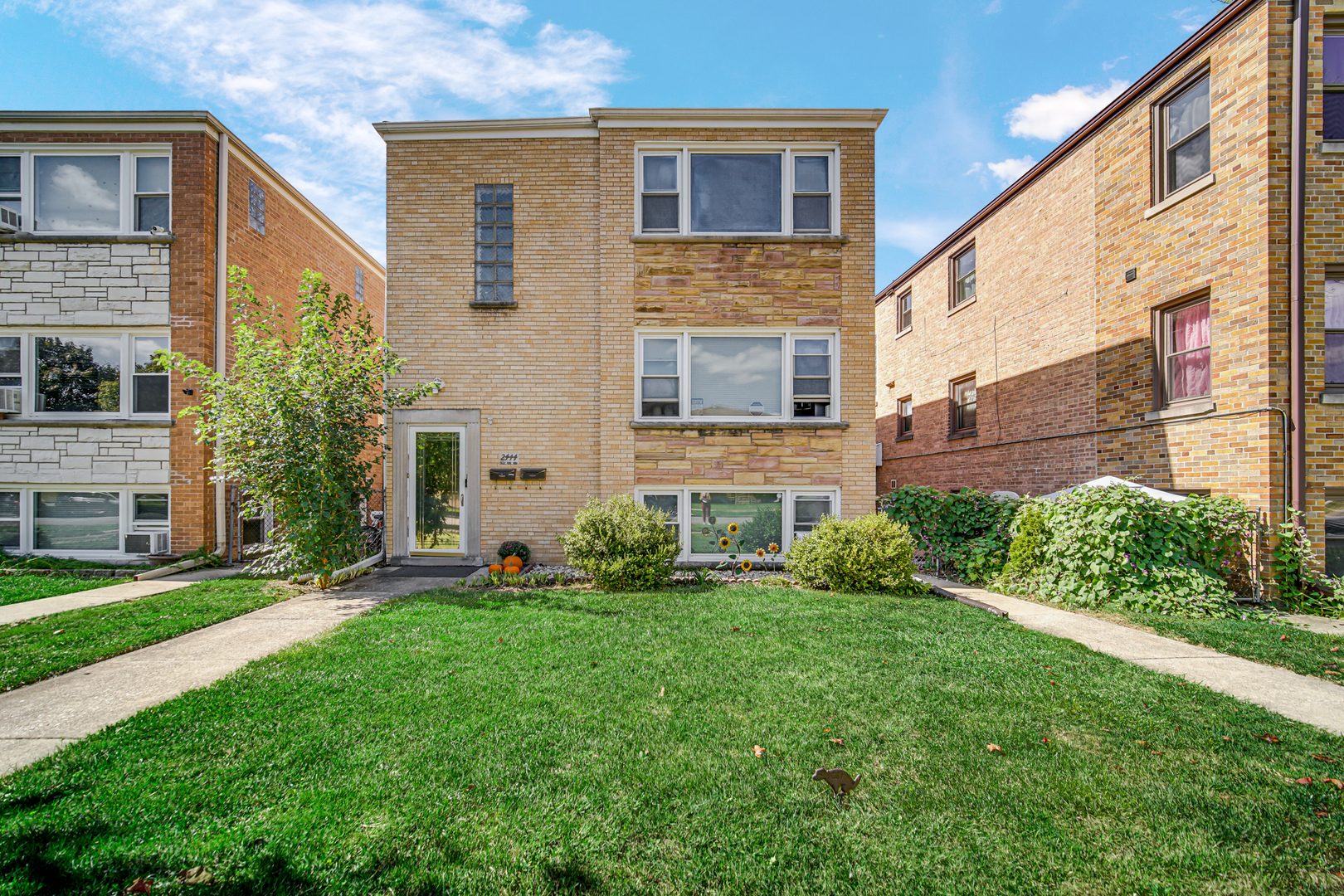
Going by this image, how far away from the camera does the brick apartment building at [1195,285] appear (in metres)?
6.91

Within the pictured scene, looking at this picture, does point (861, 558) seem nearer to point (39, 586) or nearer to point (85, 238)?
point (39, 586)

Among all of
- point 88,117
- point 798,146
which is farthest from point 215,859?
point 88,117

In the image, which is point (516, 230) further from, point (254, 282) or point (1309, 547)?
point (1309, 547)

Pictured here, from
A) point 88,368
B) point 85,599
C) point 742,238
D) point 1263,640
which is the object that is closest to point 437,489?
point 85,599

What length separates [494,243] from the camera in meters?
9.34

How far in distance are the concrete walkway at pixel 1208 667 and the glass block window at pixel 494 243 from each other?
738 cm

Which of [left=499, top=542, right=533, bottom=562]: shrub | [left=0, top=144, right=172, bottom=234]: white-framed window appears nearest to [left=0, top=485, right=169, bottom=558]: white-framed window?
[left=0, top=144, right=172, bottom=234]: white-framed window

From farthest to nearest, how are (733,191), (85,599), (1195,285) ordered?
(733,191)
(1195,285)
(85,599)

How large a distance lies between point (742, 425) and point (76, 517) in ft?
37.6

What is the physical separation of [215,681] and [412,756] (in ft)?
7.44

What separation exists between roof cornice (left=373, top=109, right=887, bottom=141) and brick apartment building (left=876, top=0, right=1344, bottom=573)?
431cm

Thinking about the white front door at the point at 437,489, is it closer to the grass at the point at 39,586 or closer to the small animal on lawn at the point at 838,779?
the grass at the point at 39,586

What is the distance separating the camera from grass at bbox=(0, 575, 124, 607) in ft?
22.3

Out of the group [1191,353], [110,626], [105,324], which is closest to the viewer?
[110,626]
